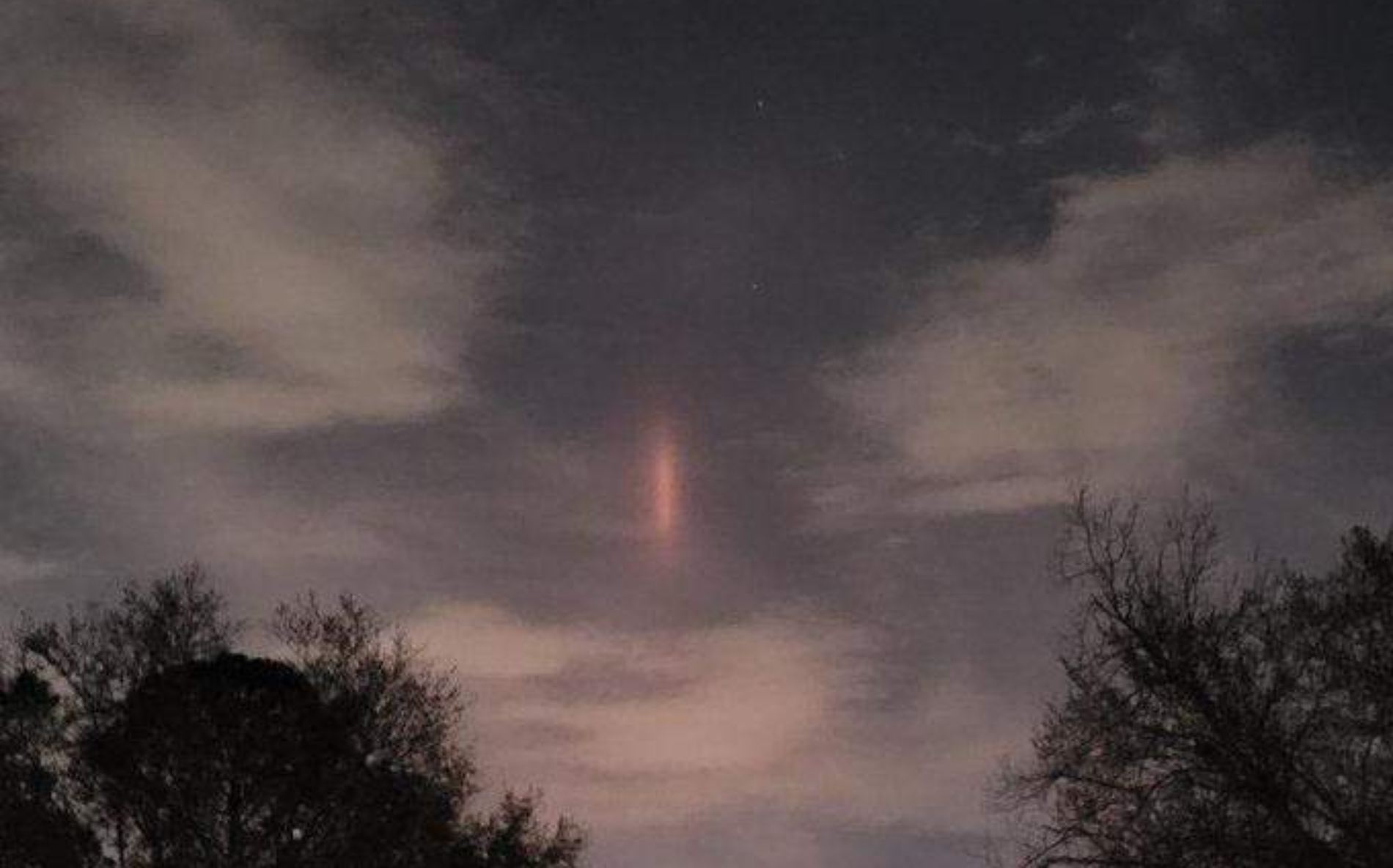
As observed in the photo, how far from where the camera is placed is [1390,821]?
57.0 feet

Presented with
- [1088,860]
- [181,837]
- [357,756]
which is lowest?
[1088,860]

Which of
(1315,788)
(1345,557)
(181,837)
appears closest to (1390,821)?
(1315,788)

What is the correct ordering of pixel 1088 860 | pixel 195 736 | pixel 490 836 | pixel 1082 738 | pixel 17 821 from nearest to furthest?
pixel 1088 860 < pixel 1082 738 < pixel 17 821 < pixel 195 736 < pixel 490 836

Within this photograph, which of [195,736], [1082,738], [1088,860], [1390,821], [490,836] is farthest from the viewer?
[490,836]

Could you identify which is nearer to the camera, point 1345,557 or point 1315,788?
point 1315,788

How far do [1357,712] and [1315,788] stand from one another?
257 cm

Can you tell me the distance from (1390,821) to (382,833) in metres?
23.5

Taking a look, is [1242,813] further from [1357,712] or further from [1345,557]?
[1345,557]

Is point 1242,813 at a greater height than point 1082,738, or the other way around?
point 1082,738

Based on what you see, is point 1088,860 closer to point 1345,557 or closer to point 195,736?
point 1345,557

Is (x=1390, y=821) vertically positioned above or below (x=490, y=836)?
below

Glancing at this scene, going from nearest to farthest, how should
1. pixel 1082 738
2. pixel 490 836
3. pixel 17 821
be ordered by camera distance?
pixel 1082 738 → pixel 17 821 → pixel 490 836

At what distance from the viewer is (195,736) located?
30953mm

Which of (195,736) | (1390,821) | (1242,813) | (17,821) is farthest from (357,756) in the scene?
(1390,821)
